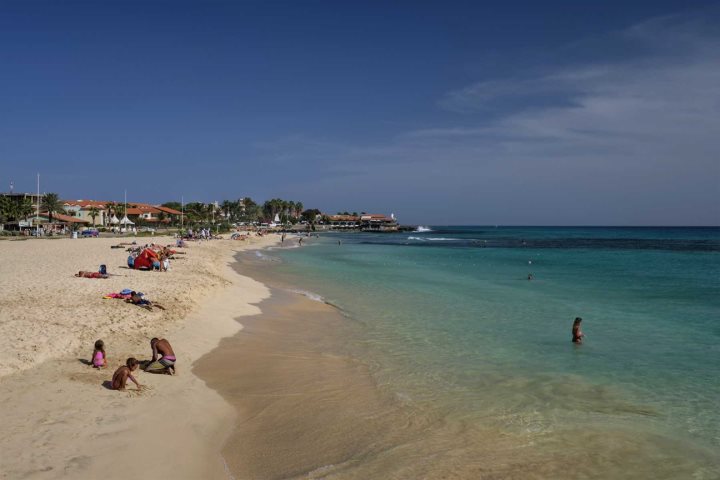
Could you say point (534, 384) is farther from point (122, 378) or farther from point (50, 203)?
point (50, 203)

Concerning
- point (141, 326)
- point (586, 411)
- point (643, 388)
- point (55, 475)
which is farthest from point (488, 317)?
point (55, 475)

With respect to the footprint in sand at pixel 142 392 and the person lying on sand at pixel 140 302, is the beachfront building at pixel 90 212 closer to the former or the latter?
the person lying on sand at pixel 140 302

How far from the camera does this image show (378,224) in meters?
180

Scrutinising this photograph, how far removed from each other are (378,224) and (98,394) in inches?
6795

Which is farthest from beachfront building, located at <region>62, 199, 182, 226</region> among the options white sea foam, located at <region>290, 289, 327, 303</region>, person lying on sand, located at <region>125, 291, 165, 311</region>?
person lying on sand, located at <region>125, 291, 165, 311</region>

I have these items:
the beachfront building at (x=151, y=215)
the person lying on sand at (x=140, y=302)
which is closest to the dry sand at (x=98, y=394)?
the person lying on sand at (x=140, y=302)

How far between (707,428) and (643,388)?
209cm

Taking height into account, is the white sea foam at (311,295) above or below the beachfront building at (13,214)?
below

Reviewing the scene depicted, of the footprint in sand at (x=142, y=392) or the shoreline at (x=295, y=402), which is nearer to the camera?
the shoreline at (x=295, y=402)

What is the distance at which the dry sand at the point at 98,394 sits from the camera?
6.50 metres

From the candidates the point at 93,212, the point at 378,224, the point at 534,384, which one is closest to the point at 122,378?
the point at 534,384

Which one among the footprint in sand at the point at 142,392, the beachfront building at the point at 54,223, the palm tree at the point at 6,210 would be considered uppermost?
the palm tree at the point at 6,210

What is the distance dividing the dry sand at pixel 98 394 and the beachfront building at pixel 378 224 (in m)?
155

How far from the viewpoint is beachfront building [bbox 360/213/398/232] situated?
173125 millimetres
